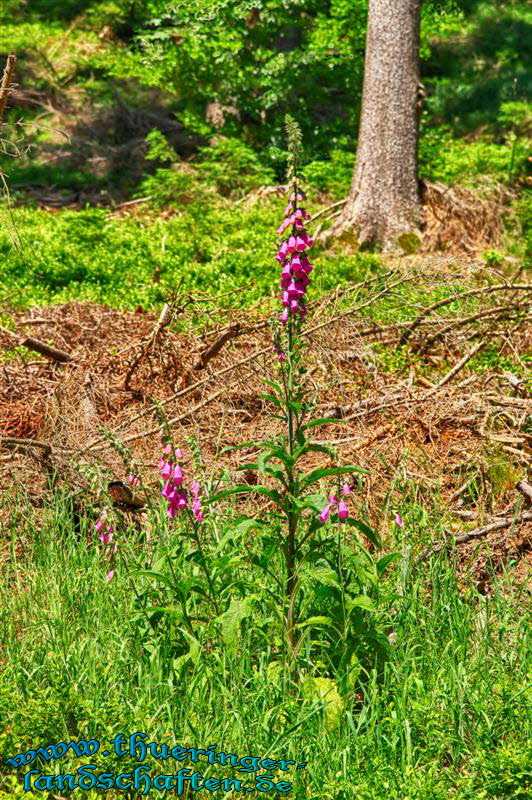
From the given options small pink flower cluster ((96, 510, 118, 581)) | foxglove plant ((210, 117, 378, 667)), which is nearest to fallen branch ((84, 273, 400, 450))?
small pink flower cluster ((96, 510, 118, 581))

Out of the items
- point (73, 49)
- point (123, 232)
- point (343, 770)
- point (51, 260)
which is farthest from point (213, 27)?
point (343, 770)

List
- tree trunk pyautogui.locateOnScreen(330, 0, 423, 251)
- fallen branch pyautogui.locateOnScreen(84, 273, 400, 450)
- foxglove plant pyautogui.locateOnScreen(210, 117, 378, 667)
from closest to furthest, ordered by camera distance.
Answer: foxglove plant pyautogui.locateOnScreen(210, 117, 378, 667) → fallen branch pyautogui.locateOnScreen(84, 273, 400, 450) → tree trunk pyautogui.locateOnScreen(330, 0, 423, 251)

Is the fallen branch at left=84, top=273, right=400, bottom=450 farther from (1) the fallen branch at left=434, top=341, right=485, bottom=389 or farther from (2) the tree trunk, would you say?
(2) the tree trunk

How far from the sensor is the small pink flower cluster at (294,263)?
11.2 ft

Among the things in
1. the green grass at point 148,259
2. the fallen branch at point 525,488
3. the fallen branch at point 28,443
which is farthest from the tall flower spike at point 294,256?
the green grass at point 148,259

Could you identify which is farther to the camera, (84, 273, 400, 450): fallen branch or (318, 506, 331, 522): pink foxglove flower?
(84, 273, 400, 450): fallen branch

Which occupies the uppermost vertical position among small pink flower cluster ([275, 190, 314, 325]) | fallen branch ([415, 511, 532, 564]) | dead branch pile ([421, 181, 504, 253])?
small pink flower cluster ([275, 190, 314, 325])

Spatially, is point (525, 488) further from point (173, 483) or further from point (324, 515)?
point (173, 483)

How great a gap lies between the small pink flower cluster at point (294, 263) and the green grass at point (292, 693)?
3.23ft

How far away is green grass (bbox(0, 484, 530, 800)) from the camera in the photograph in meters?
2.93

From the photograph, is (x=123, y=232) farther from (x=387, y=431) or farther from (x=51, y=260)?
(x=387, y=431)

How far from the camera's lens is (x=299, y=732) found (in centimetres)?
309

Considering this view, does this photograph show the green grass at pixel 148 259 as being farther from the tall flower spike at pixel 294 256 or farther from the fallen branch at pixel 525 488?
the tall flower spike at pixel 294 256

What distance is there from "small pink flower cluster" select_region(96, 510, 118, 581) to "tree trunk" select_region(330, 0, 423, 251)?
621 centimetres
